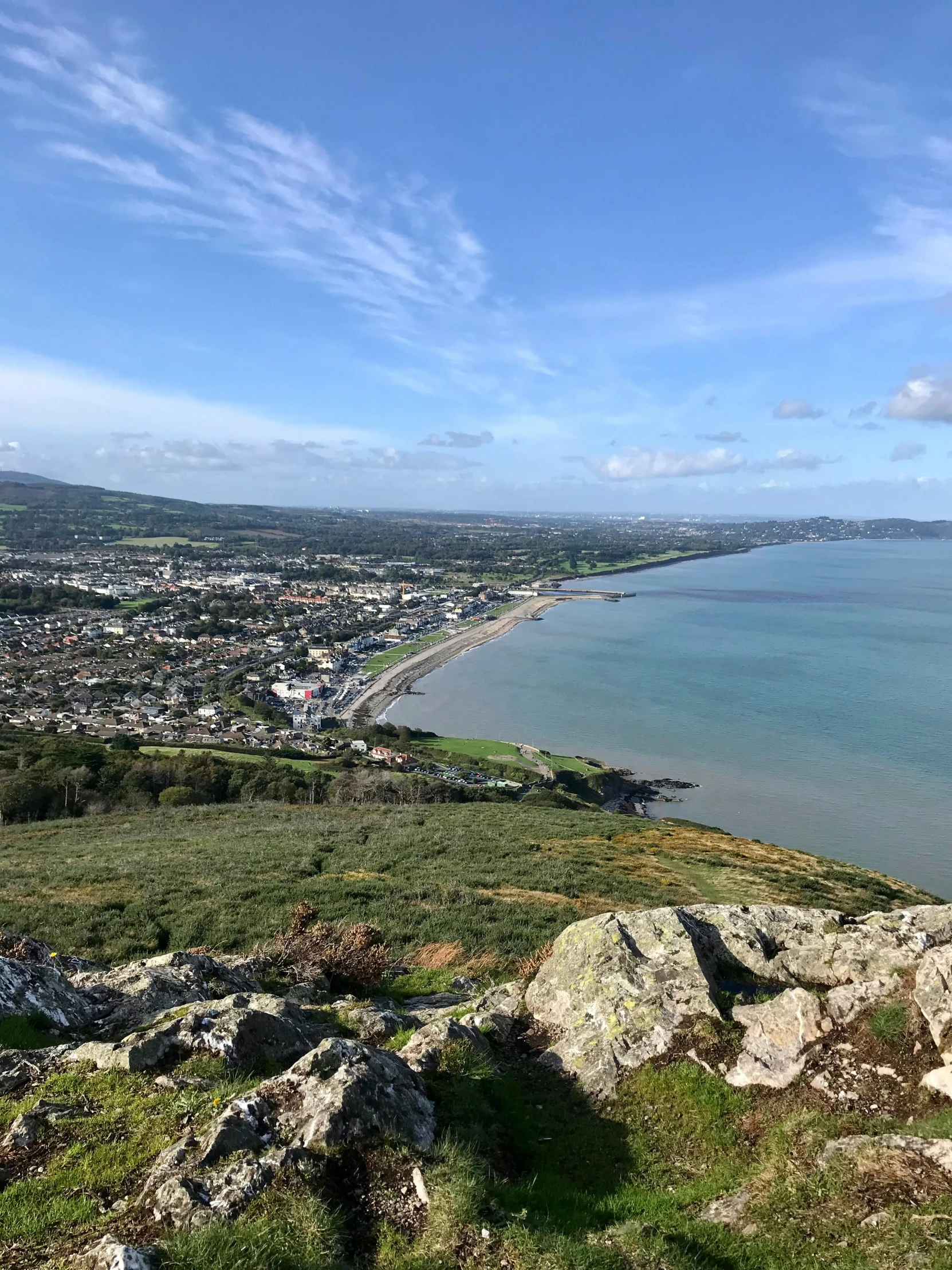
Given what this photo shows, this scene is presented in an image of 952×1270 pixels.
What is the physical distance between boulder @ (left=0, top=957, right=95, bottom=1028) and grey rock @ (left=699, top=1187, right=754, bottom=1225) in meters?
5.61

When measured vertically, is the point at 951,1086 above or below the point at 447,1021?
above

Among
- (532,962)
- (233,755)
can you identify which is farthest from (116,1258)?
(233,755)

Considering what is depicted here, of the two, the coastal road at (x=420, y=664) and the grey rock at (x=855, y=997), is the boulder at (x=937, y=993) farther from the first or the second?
the coastal road at (x=420, y=664)

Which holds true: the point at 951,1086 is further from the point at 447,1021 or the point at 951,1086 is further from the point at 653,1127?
the point at 447,1021

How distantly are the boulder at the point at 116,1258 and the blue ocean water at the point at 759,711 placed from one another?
31.7 metres

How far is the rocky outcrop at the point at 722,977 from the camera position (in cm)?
583

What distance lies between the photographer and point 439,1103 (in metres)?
5.05

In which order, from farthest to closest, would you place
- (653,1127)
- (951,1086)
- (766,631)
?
(766,631) → (653,1127) → (951,1086)

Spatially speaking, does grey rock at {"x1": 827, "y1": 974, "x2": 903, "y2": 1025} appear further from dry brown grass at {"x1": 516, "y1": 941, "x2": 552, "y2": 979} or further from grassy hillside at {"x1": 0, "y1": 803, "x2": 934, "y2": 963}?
grassy hillside at {"x1": 0, "y1": 803, "x2": 934, "y2": 963}

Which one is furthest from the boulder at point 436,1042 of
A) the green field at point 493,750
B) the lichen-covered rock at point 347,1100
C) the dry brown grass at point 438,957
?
the green field at point 493,750

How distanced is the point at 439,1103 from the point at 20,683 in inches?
2984

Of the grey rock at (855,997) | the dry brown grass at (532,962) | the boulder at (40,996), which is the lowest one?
the dry brown grass at (532,962)

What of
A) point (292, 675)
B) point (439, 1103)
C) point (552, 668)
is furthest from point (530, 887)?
point (292, 675)

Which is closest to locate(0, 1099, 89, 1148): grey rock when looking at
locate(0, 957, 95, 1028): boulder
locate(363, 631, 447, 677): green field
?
locate(0, 957, 95, 1028): boulder
